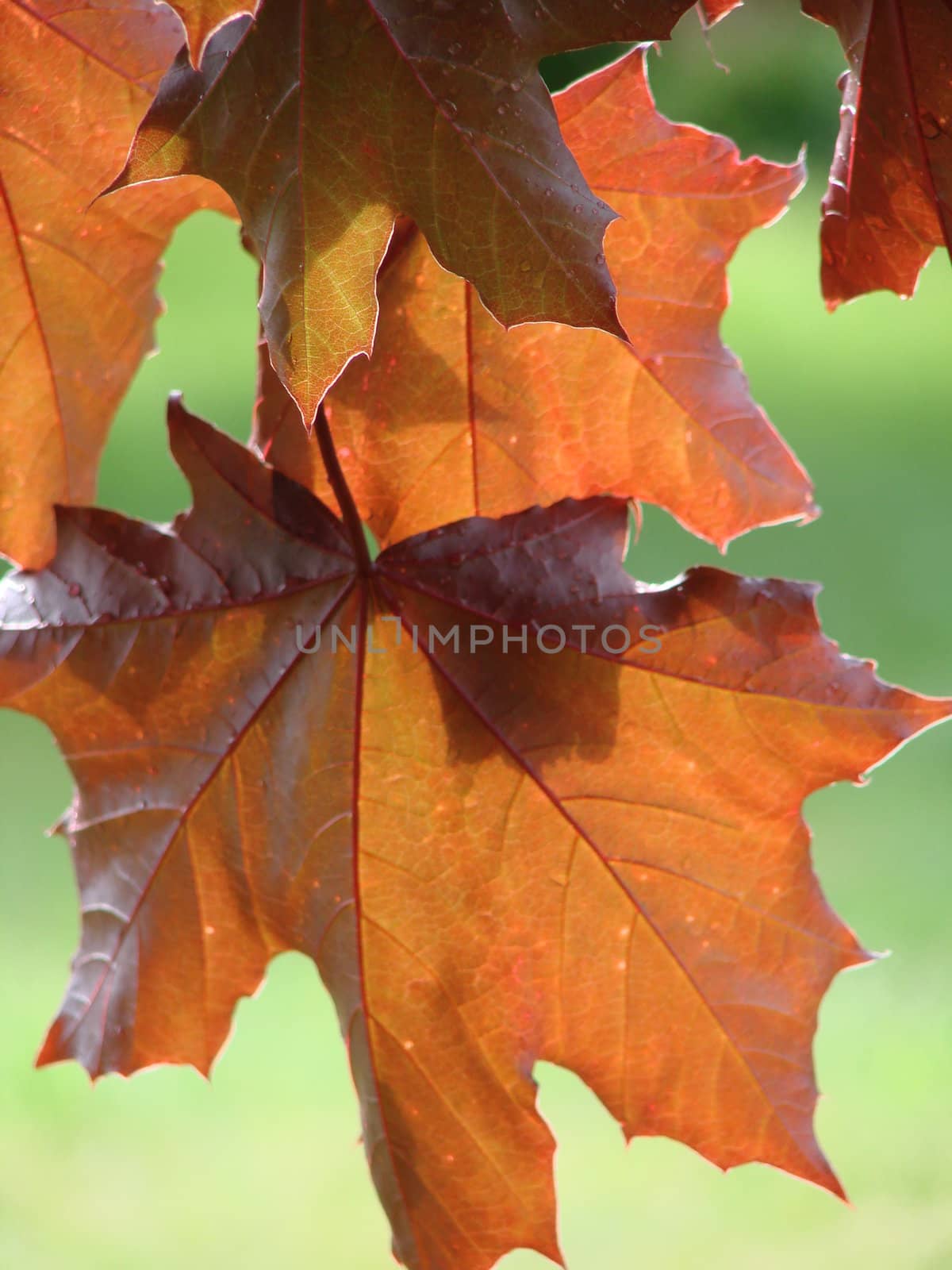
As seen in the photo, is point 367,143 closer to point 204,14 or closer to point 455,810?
point 204,14

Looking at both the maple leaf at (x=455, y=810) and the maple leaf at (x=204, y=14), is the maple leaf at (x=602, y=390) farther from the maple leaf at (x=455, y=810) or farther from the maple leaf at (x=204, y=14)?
the maple leaf at (x=204, y=14)

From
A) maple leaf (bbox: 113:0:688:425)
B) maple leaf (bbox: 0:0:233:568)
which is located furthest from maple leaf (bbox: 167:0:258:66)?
maple leaf (bbox: 0:0:233:568)

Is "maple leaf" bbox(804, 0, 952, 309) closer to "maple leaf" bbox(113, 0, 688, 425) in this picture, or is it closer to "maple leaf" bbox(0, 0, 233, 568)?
"maple leaf" bbox(113, 0, 688, 425)

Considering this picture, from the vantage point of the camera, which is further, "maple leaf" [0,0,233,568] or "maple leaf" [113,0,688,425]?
"maple leaf" [0,0,233,568]

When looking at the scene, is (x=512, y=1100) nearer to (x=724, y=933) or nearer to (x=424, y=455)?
(x=724, y=933)

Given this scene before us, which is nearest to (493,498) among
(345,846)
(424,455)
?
(424,455)

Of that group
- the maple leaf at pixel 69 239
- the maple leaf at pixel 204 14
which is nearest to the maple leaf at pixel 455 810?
the maple leaf at pixel 69 239
